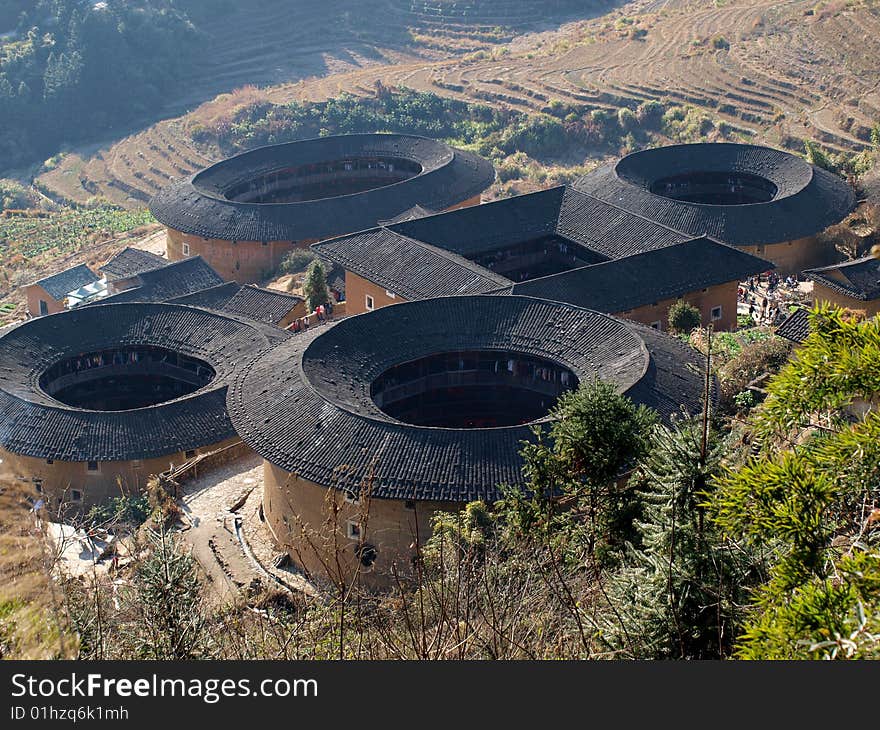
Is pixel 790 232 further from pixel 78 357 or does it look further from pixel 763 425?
pixel 763 425

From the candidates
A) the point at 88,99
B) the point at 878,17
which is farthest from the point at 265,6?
the point at 878,17

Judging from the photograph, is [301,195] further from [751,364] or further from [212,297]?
[751,364]

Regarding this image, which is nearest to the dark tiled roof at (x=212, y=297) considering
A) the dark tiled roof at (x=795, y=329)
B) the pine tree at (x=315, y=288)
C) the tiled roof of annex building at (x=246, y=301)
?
the tiled roof of annex building at (x=246, y=301)

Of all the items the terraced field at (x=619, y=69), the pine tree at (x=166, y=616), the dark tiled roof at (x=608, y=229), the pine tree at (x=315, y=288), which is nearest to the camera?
the pine tree at (x=166, y=616)

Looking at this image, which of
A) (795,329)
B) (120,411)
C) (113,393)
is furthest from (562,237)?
(120,411)

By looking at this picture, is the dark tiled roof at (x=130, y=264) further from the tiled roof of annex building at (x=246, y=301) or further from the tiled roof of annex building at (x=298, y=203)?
the tiled roof of annex building at (x=246, y=301)

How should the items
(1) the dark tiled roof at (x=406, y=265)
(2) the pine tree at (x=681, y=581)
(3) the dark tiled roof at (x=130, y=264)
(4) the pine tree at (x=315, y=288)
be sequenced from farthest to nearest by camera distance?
(3) the dark tiled roof at (x=130, y=264)
(4) the pine tree at (x=315, y=288)
(1) the dark tiled roof at (x=406, y=265)
(2) the pine tree at (x=681, y=581)

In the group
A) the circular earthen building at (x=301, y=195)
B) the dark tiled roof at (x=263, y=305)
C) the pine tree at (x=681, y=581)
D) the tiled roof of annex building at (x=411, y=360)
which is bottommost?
the dark tiled roof at (x=263, y=305)
